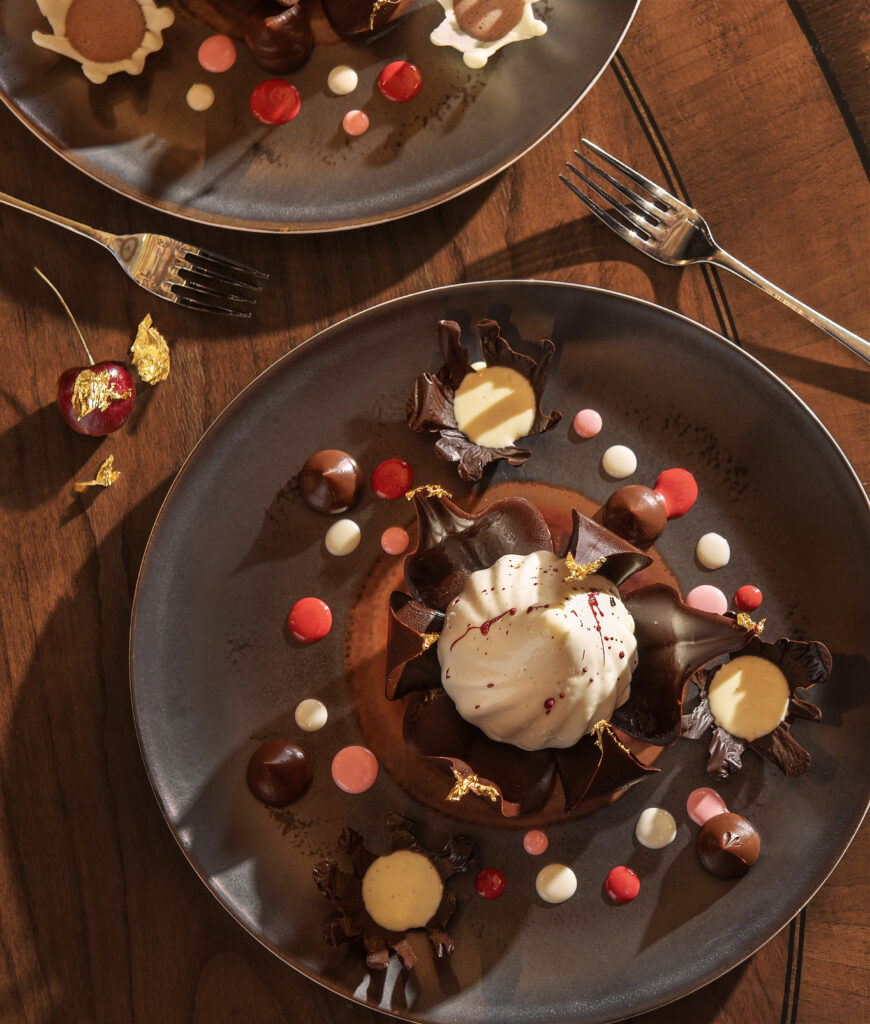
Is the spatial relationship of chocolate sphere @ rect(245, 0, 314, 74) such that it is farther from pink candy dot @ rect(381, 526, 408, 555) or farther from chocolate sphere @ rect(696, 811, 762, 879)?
chocolate sphere @ rect(696, 811, 762, 879)

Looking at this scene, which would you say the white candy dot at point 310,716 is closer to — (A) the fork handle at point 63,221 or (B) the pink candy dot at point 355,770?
(B) the pink candy dot at point 355,770

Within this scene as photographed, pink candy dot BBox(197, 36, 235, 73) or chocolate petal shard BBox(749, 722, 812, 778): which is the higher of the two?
pink candy dot BBox(197, 36, 235, 73)

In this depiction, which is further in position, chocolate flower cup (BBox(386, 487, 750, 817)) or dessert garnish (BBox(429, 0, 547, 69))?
dessert garnish (BBox(429, 0, 547, 69))

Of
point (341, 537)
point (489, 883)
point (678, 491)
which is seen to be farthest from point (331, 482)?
point (489, 883)

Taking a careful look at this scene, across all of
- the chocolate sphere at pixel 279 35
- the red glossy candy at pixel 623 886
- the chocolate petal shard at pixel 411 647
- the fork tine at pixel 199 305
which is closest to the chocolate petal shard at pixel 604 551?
the chocolate petal shard at pixel 411 647

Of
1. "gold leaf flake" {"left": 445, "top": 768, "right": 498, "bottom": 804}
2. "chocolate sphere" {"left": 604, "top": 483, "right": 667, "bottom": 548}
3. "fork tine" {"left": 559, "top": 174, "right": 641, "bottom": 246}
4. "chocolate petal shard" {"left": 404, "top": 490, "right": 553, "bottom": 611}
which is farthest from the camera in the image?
"fork tine" {"left": 559, "top": 174, "right": 641, "bottom": 246}

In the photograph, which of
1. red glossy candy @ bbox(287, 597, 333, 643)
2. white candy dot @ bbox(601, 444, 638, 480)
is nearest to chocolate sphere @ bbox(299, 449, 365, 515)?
red glossy candy @ bbox(287, 597, 333, 643)

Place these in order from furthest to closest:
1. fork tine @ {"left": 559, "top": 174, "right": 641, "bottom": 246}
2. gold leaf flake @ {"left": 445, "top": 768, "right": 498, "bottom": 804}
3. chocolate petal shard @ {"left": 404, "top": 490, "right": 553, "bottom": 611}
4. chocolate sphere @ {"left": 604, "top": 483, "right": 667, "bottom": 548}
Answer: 1. fork tine @ {"left": 559, "top": 174, "right": 641, "bottom": 246}
2. chocolate sphere @ {"left": 604, "top": 483, "right": 667, "bottom": 548}
3. chocolate petal shard @ {"left": 404, "top": 490, "right": 553, "bottom": 611}
4. gold leaf flake @ {"left": 445, "top": 768, "right": 498, "bottom": 804}

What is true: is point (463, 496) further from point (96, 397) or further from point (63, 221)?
point (63, 221)
